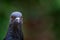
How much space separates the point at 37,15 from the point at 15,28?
9.02ft

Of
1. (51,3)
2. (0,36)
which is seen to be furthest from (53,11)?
(0,36)

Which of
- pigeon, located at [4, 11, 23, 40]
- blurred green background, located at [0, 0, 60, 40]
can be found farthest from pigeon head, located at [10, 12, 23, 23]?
blurred green background, located at [0, 0, 60, 40]

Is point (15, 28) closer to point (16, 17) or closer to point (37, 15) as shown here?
point (16, 17)

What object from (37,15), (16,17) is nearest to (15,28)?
(16,17)

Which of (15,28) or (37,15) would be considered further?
(37,15)

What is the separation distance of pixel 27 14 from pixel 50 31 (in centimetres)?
56

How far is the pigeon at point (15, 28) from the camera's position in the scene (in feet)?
9.31

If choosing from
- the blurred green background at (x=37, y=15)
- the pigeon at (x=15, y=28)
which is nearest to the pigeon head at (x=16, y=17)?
the pigeon at (x=15, y=28)

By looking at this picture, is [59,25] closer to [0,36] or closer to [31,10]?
[31,10]

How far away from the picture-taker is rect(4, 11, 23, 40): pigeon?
2.84 metres

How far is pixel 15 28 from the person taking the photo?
2883mm

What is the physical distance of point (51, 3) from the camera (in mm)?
5117

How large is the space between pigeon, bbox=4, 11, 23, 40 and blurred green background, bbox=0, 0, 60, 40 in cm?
168

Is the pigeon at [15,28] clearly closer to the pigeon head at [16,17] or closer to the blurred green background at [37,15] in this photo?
the pigeon head at [16,17]
